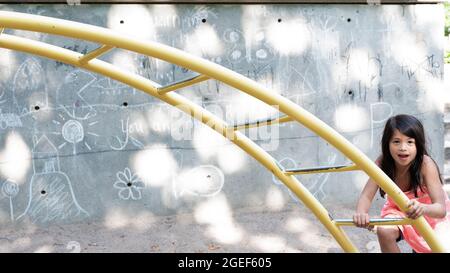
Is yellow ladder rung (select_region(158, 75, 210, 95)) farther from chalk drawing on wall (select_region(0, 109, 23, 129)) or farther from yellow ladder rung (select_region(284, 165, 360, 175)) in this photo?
chalk drawing on wall (select_region(0, 109, 23, 129))

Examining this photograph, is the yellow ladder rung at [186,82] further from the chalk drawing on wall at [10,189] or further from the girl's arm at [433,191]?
the chalk drawing on wall at [10,189]

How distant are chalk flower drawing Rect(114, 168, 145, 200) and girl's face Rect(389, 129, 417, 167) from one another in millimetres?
2551

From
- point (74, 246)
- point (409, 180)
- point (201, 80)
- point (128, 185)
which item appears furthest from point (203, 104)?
point (201, 80)

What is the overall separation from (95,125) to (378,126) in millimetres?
2456

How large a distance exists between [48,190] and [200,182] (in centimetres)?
124

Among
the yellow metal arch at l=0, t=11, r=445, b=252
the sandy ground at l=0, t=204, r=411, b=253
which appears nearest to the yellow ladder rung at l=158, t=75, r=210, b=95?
the yellow metal arch at l=0, t=11, r=445, b=252

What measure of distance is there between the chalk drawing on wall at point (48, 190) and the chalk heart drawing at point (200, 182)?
87 centimetres

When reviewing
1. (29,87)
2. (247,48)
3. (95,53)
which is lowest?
(95,53)

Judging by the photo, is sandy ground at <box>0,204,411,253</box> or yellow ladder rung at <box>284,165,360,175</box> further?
sandy ground at <box>0,204,411,253</box>

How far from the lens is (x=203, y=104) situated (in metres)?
4.68

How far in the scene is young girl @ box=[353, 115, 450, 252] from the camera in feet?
8.13

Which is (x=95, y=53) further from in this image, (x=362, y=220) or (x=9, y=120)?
(x=9, y=120)

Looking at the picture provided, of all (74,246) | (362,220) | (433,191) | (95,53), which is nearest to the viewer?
(95,53)

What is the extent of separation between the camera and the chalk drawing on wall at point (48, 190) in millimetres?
4496
